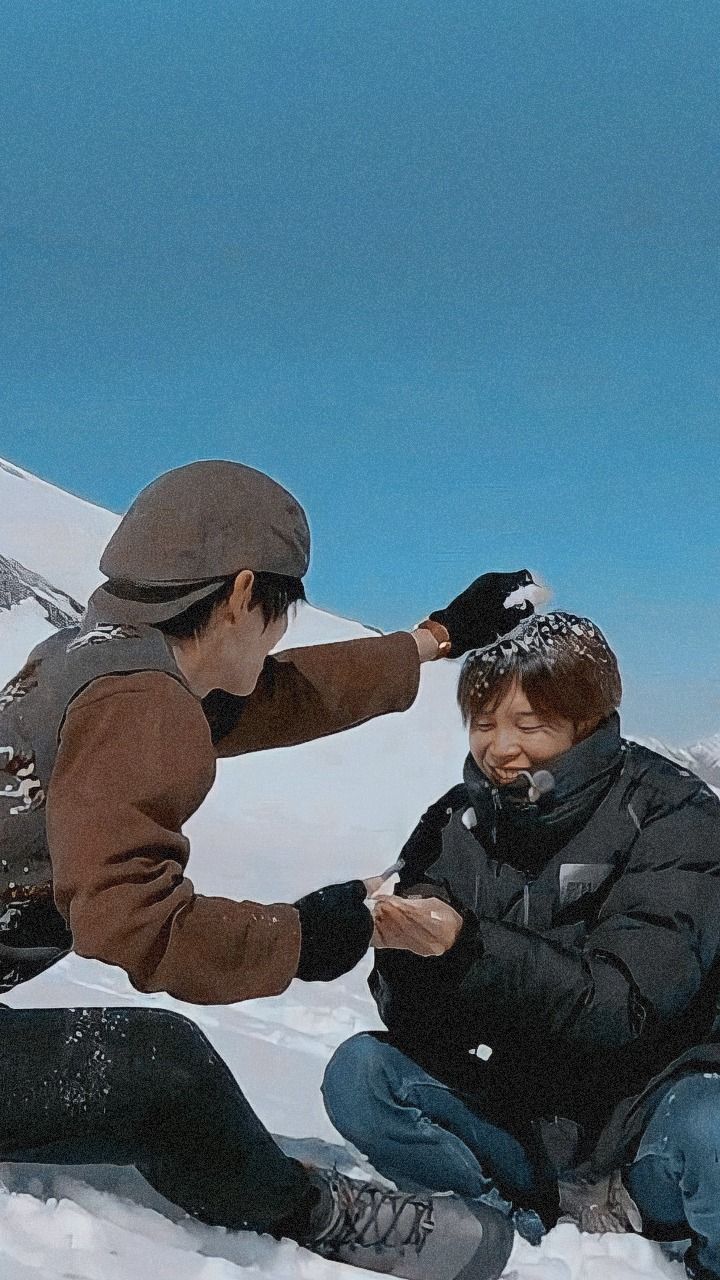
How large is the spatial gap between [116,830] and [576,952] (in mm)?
502

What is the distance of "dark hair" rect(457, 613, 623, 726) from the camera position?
1.43 metres

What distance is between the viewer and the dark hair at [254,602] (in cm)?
130

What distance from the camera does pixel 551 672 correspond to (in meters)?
1.43

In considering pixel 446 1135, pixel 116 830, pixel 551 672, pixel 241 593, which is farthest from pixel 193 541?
pixel 446 1135

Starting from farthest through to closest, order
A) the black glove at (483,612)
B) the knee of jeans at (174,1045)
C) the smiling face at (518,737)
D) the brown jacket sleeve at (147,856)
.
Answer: the black glove at (483,612)
the smiling face at (518,737)
the knee of jeans at (174,1045)
the brown jacket sleeve at (147,856)

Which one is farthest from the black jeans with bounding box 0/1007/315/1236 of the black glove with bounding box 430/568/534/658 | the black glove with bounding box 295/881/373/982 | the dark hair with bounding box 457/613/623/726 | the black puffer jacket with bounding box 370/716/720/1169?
the black glove with bounding box 430/568/534/658

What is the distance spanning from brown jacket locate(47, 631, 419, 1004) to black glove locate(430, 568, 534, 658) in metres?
0.48

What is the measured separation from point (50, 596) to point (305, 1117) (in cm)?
139

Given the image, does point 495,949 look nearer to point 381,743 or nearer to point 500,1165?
point 500,1165

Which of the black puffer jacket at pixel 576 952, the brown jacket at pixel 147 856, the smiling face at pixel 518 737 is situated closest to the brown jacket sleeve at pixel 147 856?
the brown jacket at pixel 147 856

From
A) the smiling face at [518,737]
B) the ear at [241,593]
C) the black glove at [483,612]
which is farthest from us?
the black glove at [483,612]

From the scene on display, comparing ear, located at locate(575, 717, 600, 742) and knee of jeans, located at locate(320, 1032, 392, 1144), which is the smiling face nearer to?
ear, located at locate(575, 717, 600, 742)

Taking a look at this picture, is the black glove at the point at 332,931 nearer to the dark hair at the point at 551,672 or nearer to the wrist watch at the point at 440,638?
the dark hair at the point at 551,672

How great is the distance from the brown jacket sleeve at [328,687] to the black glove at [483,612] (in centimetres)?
6
